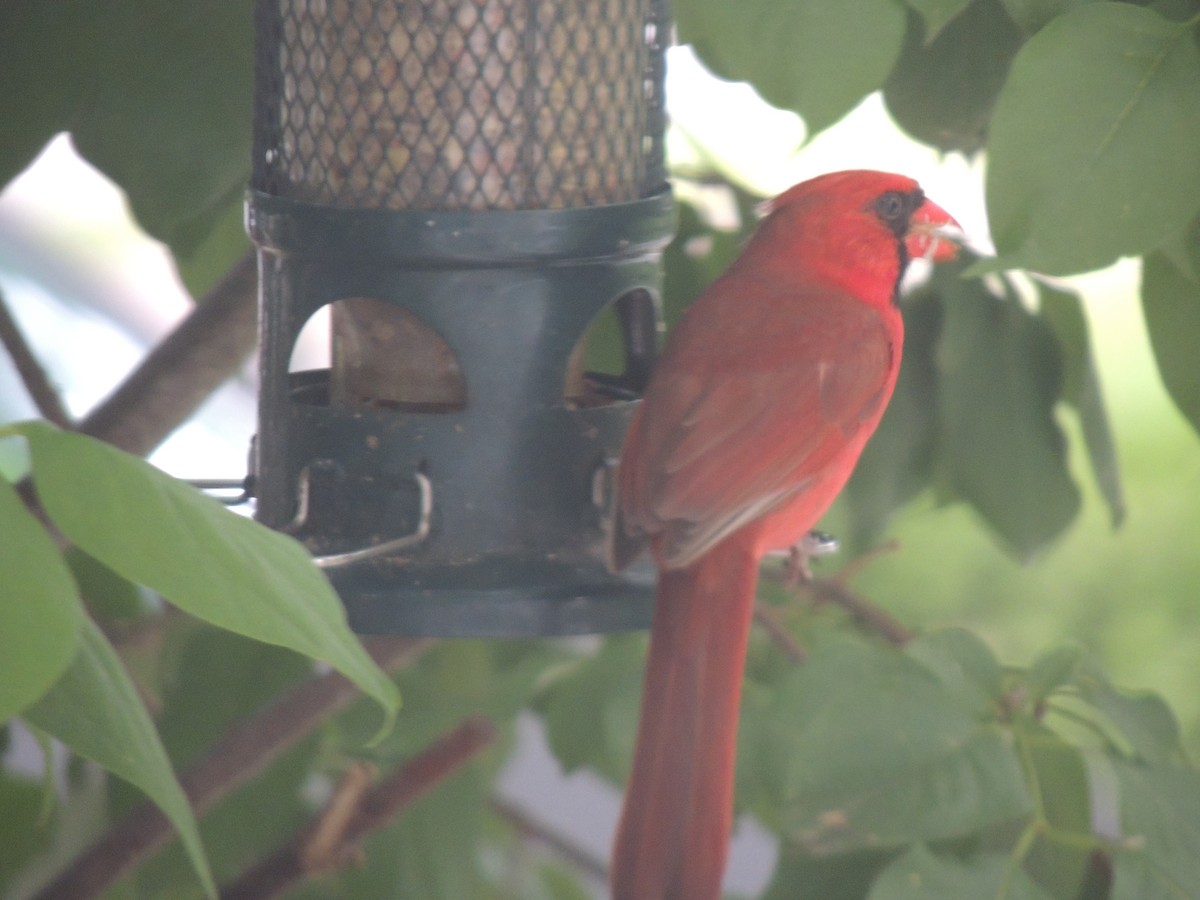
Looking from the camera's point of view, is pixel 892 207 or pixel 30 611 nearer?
pixel 30 611

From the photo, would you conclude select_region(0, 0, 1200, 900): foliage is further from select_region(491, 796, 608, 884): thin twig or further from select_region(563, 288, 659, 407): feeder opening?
select_region(563, 288, 659, 407): feeder opening

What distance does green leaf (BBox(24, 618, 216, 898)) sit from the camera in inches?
51.1

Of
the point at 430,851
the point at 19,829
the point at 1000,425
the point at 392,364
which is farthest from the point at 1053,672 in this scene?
the point at 19,829

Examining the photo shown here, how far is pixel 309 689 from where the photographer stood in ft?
9.43

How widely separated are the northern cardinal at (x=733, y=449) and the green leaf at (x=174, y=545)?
3.39 feet

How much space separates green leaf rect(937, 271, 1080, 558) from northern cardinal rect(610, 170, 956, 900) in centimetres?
18

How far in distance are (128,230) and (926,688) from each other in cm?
698

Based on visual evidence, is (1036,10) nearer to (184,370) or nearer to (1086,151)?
(1086,151)

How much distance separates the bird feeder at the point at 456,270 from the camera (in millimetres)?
2416

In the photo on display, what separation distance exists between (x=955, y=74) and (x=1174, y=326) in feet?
1.64

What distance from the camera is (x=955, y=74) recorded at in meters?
2.42

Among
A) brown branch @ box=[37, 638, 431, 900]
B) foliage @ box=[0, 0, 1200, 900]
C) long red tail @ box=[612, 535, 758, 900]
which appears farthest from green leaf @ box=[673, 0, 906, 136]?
brown branch @ box=[37, 638, 431, 900]

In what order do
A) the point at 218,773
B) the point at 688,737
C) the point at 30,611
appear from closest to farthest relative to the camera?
1. the point at 30,611
2. the point at 688,737
3. the point at 218,773

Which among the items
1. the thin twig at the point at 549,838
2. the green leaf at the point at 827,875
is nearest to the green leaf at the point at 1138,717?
the green leaf at the point at 827,875
